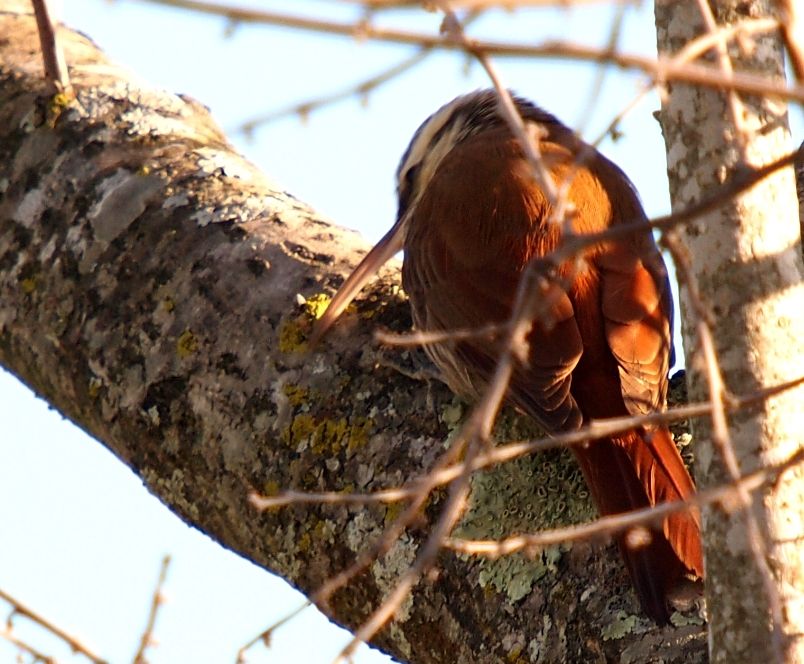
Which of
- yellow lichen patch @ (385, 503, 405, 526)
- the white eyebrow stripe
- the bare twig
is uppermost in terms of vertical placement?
the white eyebrow stripe

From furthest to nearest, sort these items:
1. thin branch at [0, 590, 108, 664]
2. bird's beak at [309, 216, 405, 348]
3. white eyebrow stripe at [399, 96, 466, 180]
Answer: white eyebrow stripe at [399, 96, 466, 180], bird's beak at [309, 216, 405, 348], thin branch at [0, 590, 108, 664]

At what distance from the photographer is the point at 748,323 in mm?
2008

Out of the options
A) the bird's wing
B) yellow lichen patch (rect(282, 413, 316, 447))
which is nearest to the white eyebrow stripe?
the bird's wing

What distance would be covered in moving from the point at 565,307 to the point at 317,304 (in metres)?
0.56

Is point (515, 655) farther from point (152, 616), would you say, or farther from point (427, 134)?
point (427, 134)

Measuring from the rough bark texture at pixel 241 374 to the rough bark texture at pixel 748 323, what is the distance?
37cm

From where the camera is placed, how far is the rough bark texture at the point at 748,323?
1896 millimetres

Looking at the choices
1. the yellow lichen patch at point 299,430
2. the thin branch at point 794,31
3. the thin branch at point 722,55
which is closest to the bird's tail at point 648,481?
the yellow lichen patch at point 299,430

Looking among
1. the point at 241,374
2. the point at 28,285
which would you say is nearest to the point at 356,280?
the point at 241,374

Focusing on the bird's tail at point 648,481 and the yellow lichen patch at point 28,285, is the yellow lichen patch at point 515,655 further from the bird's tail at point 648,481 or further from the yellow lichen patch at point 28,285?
the yellow lichen patch at point 28,285

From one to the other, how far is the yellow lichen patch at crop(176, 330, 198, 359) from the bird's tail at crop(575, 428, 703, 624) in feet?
2.96

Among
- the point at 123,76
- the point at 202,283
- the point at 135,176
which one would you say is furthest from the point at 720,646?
the point at 123,76

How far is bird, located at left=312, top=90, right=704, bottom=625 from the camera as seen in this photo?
2.75 metres

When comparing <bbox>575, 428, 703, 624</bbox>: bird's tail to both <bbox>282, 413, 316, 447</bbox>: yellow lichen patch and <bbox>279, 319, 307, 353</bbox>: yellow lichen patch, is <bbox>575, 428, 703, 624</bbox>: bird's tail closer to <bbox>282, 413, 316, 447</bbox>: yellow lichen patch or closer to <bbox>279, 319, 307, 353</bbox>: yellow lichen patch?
<bbox>282, 413, 316, 447</bbox>: yellow lichen patch
